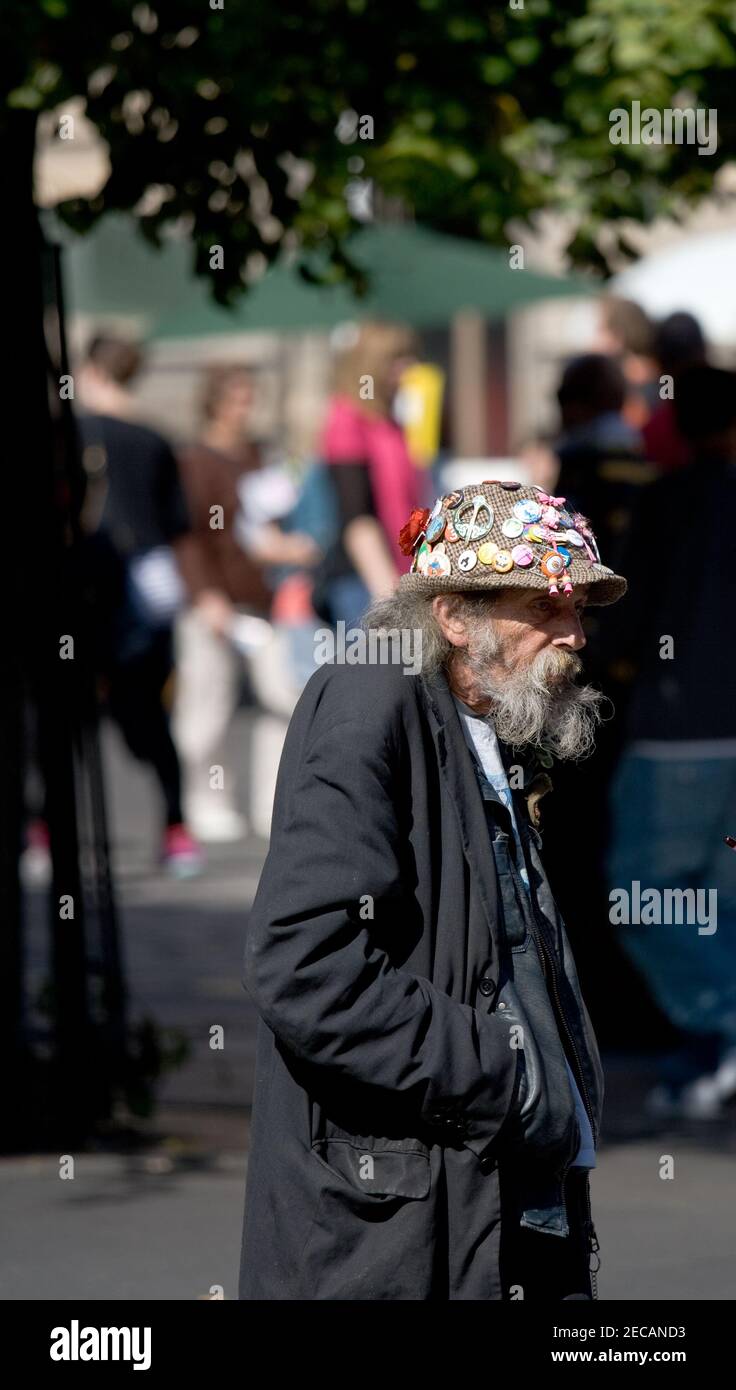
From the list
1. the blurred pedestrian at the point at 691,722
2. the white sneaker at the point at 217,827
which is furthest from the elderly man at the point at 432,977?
the white sneaker at the point at 217,827

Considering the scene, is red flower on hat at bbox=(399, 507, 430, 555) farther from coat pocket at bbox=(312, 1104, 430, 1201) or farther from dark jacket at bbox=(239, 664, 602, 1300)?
coat pocket at bbox=(312, 1104, 430, 1201)

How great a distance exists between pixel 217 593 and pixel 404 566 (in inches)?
65.0

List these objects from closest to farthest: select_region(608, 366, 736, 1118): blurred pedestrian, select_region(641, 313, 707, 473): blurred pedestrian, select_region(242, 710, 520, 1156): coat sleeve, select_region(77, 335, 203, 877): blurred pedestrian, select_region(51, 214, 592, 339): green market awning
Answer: select_region(242, 710, 520, 1156): coat sleeve < select_region(608, 366, 736, 1118): blurred pedestrian < select_region(641, 313, 707, 473): blurred pedestrian < select_region(77, 335, 203, 877): blurred pedestrian < select_region(51, 214, 592, 339): green market awning

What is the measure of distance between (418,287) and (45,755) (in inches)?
409

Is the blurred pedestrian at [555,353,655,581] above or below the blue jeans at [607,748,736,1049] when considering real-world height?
above

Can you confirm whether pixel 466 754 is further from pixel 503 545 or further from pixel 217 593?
pixel 217 593

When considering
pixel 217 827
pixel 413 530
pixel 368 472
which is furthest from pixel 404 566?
pixel 413 530

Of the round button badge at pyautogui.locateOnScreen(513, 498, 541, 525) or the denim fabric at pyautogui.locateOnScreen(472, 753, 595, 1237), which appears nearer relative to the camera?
the denim fabric at pyautogui.locateOnScreen(472, 753, 595, 1237)

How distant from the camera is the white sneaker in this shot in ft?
42.6

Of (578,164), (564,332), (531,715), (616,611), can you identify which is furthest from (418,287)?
(564,332)

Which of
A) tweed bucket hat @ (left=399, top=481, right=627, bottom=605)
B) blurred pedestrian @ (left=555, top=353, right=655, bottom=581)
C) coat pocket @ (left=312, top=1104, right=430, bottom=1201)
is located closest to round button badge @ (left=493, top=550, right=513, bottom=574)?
tweed bucket hat @ (left=399, top=481, right=627, bottom=605)

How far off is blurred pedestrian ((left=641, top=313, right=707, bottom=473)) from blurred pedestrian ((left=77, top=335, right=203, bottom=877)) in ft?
11.6

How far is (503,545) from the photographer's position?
11.8 ft
